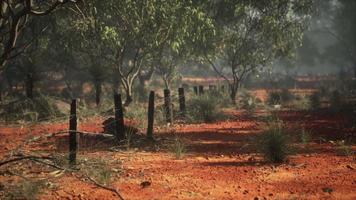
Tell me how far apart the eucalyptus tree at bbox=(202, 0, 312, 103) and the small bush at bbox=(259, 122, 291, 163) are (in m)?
13.9

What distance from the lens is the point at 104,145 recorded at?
12.0 meters

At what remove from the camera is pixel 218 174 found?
8.69 m

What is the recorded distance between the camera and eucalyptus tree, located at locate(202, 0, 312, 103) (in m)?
23.7

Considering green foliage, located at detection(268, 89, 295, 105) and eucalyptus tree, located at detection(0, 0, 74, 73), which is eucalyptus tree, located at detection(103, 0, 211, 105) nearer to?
eucalyptus tree, located at detection(0, 0, 74, 73)

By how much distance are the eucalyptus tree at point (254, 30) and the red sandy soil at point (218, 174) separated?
11.9m

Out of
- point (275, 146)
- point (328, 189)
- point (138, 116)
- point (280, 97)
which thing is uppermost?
point (280, 97)

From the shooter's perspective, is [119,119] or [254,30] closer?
[119,119]

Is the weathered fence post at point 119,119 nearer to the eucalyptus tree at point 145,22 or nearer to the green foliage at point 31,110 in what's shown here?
the green foliage at point 31,110

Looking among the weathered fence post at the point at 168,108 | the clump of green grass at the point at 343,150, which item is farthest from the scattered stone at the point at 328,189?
the weathered fence post at the point at 168,108

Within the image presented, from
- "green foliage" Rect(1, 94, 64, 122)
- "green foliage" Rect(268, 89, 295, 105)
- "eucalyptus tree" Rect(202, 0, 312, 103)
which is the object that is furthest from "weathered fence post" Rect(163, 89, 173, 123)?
"green foliage" Rect(268, 89, 295, 105)

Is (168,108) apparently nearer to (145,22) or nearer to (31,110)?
(145,22)

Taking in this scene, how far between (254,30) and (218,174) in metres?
18.3

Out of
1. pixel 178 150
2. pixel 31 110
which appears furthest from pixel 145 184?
pixel 31 110

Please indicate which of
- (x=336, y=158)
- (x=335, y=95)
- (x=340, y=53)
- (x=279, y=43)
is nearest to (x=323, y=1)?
(x=340, y=53)
